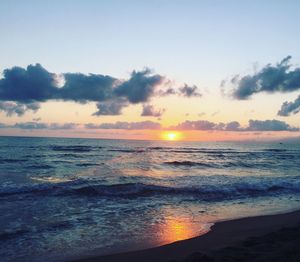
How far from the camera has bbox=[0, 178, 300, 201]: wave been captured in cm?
1780

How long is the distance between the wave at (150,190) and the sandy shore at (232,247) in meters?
5.48

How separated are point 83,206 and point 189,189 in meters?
7.09

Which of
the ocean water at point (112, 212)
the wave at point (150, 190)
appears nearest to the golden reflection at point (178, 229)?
the ocean water at point (112, 212)

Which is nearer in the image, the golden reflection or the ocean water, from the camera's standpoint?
the ocean water

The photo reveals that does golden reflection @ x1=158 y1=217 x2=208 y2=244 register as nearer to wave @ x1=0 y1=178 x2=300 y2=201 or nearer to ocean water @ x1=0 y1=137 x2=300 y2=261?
ocean water @ x1=0 y1=137 x2=300 y2=261

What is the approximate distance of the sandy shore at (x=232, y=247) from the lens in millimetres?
7469

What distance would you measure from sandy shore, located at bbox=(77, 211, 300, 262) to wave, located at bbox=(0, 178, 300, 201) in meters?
5.48

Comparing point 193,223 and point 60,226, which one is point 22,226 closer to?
point 60,226

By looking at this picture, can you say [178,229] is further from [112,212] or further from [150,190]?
[150,190]

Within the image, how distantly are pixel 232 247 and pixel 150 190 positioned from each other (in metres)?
11.0

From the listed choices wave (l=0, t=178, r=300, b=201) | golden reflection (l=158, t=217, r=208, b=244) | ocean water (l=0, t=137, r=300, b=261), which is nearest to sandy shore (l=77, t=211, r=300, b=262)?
golden reflection (l=158, t=217, r=208, b=244)

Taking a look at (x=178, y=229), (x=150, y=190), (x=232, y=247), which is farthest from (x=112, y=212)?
(x=232, y=247)

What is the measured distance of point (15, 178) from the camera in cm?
2352

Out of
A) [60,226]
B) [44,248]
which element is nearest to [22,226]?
[60,226]
